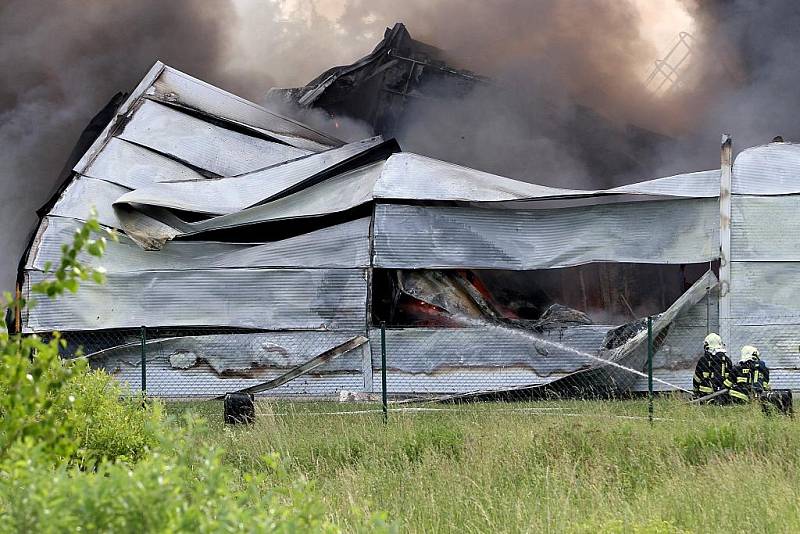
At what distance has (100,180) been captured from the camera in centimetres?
1244

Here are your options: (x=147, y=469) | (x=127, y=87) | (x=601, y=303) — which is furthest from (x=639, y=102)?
(x=147, y=469)

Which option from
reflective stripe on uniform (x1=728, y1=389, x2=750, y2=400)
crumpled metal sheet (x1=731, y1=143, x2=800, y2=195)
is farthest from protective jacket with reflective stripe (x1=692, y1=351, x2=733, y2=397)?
crumpled metal sheet (x1=731, y1=143, x2=800, y2=195)

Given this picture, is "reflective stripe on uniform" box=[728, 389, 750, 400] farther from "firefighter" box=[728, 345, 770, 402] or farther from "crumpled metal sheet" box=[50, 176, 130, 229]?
"crumpled metal sheet" box=[50, 176, 130, 229]

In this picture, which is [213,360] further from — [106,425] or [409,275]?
[106,425]

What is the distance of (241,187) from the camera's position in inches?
485

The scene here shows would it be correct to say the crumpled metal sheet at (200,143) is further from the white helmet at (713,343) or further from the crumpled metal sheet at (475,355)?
the white helmet at (713,343)

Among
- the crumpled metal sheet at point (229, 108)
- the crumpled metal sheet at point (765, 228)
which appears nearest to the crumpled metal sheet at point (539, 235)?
the crumpled metal sheet at point (765, 228)

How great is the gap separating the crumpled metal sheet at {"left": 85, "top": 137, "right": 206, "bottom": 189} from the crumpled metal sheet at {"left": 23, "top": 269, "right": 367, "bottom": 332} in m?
1.52

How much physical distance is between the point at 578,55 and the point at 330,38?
4570mm

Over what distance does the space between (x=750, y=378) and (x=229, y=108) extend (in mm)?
7771

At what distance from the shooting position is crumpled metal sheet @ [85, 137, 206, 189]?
12.5 m

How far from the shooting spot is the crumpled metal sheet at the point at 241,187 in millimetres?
11672

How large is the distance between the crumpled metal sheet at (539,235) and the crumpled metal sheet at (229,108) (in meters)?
2.73

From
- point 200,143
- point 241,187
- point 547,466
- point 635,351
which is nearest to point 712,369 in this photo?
point 635,351
